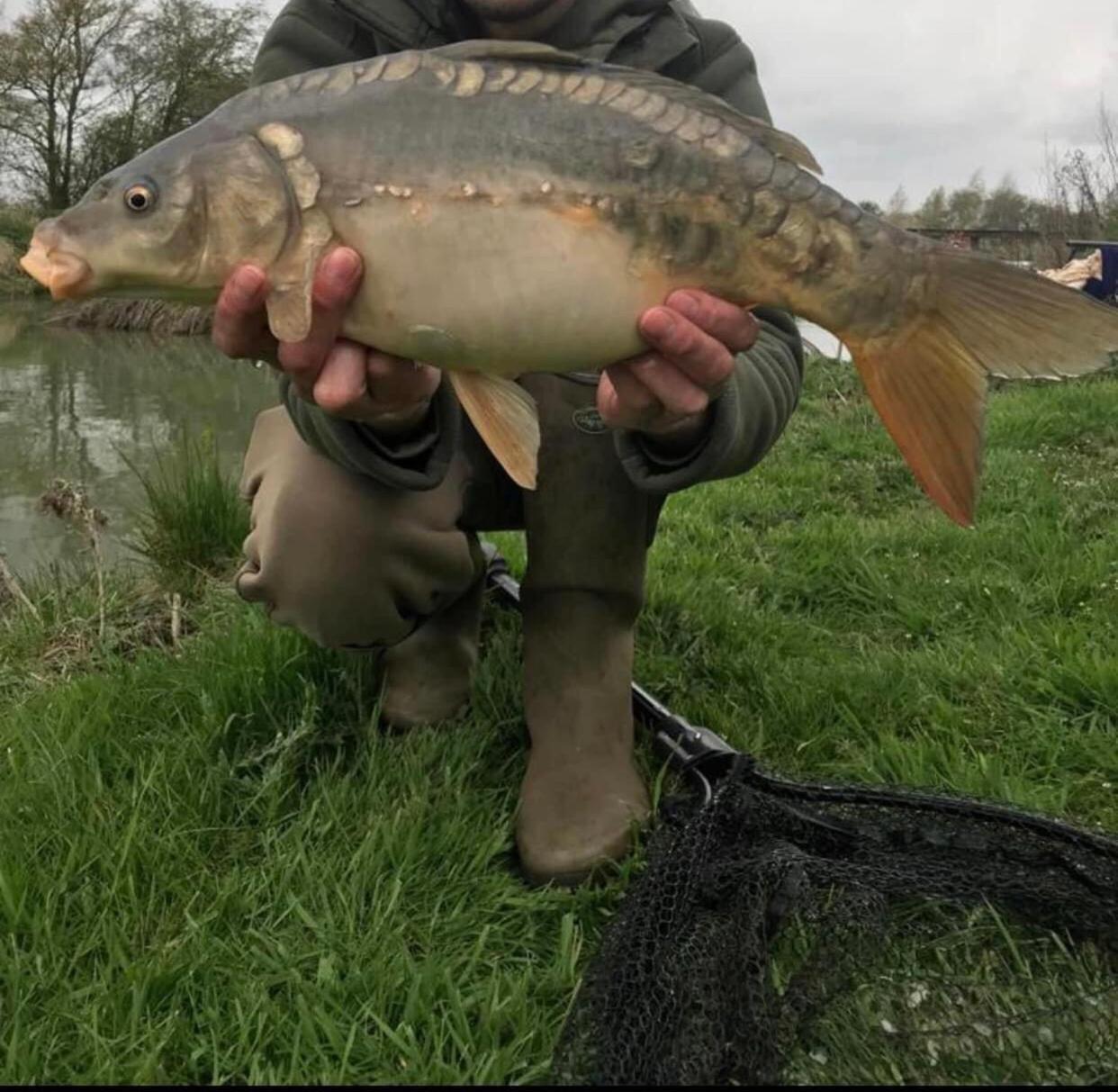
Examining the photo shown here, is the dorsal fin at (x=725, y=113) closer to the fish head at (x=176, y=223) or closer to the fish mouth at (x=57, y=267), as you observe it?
the fish head at (x=176, y=223)

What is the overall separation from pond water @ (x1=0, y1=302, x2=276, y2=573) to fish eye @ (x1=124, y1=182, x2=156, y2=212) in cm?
205

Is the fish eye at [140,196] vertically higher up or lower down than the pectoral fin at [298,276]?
higher up

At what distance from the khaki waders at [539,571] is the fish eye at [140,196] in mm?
434

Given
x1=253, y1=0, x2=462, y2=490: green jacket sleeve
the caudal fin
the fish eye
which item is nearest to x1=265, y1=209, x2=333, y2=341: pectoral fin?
the fish eye

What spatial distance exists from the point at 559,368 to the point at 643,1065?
588mm

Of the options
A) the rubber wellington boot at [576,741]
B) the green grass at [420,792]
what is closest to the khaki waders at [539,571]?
the rubber wellington boot at [576,741]

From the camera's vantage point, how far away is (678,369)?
3.68 ft

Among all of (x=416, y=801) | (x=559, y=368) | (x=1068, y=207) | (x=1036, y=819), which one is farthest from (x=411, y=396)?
(x=1068, y=207)

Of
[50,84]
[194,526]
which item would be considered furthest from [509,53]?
[50,84]

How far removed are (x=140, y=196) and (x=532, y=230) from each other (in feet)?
1.14

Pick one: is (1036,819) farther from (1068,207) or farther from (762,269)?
(1068,207)

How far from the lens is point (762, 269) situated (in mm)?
1062

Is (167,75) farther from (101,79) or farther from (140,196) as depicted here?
(140,196)

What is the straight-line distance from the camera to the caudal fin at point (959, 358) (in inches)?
40.4
